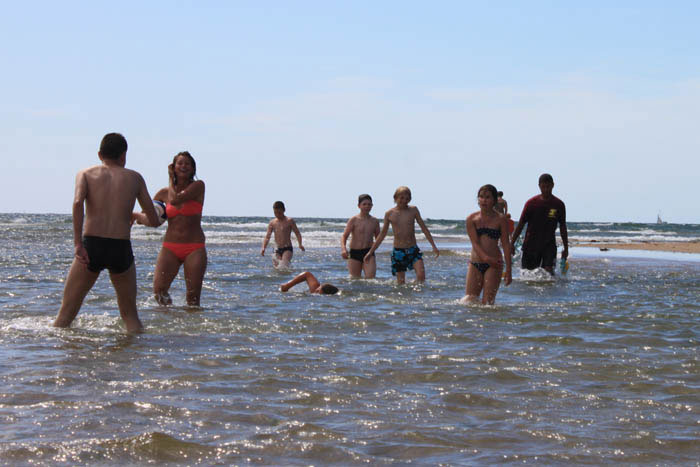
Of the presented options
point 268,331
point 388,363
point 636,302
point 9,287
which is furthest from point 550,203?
point 9,287

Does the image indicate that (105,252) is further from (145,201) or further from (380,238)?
(380,238)

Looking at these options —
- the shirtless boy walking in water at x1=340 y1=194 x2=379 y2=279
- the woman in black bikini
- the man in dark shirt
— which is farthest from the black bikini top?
the shirtless boy walking in water at x1=340 y1=194 x2=379 y2=279

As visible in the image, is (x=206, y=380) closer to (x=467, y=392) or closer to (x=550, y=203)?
(x=467, y=392)

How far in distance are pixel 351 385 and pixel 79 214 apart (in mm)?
2650

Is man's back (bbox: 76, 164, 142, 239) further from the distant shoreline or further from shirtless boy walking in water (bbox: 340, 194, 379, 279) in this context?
the distant shoreline

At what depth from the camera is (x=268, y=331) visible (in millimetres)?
7309

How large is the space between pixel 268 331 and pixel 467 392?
2812 mm

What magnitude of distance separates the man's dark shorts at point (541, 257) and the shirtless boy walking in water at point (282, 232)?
15.0ft

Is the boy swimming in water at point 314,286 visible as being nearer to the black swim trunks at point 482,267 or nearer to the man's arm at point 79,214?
the black swim trunks at point 482,267

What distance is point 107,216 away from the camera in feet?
21.0

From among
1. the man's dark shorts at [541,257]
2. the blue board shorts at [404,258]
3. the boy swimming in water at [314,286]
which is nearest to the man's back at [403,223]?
Answer: the blue board shorts at [404,258]

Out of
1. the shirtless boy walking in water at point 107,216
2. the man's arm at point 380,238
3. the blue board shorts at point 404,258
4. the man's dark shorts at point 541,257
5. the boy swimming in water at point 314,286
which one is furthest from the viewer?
the man's dark shorts at point 541,257

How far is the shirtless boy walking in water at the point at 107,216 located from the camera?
6.37 m

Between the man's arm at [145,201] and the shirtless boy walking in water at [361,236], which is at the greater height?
the man's arm at [145,201]
